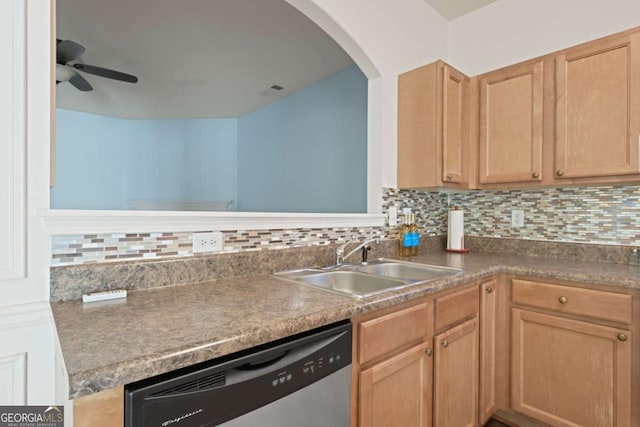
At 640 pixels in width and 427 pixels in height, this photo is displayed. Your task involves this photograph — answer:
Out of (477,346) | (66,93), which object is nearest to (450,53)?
(477,346)

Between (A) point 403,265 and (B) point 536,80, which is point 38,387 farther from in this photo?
(B) point 536,80

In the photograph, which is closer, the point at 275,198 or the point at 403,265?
the point at 403,265

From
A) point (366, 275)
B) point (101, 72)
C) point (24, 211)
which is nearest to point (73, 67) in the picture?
point (101, 72)

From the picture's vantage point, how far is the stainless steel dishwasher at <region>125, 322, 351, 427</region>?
25.7 inches

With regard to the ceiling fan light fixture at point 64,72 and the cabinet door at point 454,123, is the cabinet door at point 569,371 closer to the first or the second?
the cabinet door at point 454,123

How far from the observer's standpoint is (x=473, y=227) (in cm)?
260

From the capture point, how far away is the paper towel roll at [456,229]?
241cm

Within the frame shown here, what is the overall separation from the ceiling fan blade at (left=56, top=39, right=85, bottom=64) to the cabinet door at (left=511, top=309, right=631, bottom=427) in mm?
3564

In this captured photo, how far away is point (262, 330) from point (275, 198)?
383cm

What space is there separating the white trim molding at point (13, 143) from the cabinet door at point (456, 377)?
1532 millimetres

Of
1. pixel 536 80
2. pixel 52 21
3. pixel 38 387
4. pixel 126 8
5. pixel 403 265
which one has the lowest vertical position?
pixel 38 387

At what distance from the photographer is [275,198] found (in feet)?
15.0

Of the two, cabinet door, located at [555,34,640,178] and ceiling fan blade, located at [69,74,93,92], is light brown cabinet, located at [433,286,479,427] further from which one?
ceiling fan blade, located at [69,74,93,92]

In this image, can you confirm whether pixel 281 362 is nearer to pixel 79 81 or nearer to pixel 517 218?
pixel 517 218
